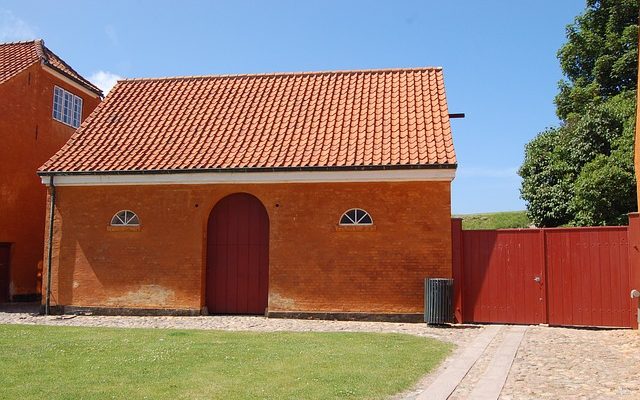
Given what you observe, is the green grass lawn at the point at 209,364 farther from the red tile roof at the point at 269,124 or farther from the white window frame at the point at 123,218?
the red tile roof at the point at 269,124

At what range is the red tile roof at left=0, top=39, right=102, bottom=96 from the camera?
17969 mm

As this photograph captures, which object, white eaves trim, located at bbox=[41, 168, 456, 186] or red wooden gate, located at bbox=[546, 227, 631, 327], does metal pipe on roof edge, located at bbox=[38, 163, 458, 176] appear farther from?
red wooden gate, located at bbox=[546, 227, 631, 327]

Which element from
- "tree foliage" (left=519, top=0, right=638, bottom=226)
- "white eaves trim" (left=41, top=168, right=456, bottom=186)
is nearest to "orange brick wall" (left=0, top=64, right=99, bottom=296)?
"white eaves trim" (left=41, top=168, right=456, bottom=186)

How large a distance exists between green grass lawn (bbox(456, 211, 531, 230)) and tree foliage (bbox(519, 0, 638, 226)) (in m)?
8.24

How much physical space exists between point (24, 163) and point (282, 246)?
9.95m

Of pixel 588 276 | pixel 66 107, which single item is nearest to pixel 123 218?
pixel 66 107

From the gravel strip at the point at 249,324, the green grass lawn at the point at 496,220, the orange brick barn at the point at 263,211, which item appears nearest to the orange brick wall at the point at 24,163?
the orange brick barn at the point at 263,211

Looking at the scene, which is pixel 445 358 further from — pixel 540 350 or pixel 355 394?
pixel 355 394

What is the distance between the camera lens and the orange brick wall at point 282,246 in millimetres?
12586

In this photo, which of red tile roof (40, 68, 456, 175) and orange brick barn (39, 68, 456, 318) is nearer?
orange brick barn (39, 68, 456, 318)

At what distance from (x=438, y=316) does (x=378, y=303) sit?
4.63 feet

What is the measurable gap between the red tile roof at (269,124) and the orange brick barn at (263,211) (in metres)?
0.05

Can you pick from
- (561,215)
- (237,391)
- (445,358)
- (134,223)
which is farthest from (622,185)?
(237,391)

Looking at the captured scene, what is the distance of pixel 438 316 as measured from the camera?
11836mm
